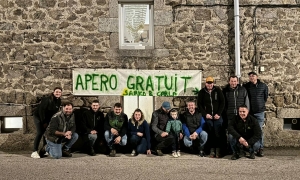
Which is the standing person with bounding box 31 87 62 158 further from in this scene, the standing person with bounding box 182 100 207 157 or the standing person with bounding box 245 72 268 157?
the standing person with bounding box 245 72 268 157

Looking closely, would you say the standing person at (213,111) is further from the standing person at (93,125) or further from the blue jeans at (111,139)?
the standing person at (93,125)

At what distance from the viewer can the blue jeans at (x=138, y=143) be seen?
22.3 feet

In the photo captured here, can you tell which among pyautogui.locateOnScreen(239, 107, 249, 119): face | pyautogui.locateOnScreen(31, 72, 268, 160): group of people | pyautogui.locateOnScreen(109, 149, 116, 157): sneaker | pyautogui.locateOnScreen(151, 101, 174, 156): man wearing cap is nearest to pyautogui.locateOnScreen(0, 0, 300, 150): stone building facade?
pyautogui.locateOnScreen(31, 72, 268, 160): group of people

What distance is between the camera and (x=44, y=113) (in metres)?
6.69

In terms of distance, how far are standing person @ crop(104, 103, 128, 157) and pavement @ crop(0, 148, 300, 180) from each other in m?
0.27

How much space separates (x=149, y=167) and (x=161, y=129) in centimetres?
123

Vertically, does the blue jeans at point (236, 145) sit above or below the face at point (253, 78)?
below

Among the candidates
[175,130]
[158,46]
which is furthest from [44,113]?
[158,46]

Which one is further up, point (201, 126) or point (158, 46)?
point (158, 46)

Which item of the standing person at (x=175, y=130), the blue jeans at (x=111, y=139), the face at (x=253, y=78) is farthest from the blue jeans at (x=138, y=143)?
the face at (x=253, y=78)

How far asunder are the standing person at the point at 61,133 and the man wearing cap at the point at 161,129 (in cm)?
158

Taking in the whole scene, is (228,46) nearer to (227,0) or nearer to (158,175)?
(227,0)

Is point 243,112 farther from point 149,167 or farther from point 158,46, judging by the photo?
point 158,46

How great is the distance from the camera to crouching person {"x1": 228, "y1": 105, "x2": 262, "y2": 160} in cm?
627
